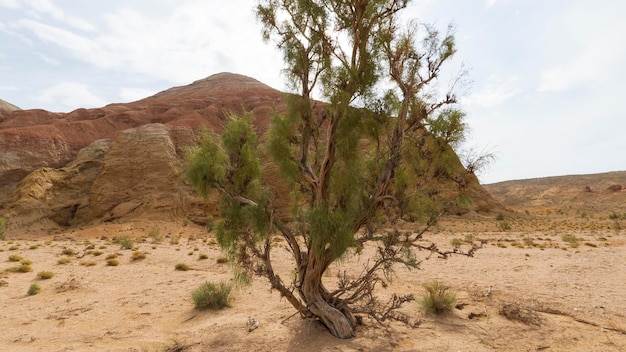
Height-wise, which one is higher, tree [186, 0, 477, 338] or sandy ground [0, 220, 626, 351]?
tree [186, 0, 477, 338]

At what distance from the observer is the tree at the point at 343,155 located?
7.29 m

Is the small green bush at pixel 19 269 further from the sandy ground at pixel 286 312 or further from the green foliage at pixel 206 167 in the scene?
the green foliage at pixel 206 167

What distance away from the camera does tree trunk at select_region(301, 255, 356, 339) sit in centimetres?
735

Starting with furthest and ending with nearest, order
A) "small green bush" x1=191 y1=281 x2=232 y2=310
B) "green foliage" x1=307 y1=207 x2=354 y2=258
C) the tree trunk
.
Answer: "small green bush" x1=191 y1=281 x2=232 y2=310 < the tree trunk < "green foliage" x1=307 y1=207 x2=354 y2=258

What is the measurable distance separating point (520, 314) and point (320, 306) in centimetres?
474

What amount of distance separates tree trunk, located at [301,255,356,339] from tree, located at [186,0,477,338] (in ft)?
0.07

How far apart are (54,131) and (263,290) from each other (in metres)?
46.6

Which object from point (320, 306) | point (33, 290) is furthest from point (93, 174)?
point (320, 306)

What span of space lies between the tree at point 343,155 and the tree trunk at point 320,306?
0.07 feet

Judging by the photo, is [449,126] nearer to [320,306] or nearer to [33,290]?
[320,306]

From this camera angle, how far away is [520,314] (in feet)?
27.6

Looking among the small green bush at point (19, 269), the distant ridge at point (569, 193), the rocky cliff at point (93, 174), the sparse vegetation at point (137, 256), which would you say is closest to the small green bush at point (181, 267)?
the sparse vegetation at point (137, 256)

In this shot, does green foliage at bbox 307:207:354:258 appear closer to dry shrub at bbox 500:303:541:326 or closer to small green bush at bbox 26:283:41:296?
dry shrub at bbox 500:303:541:326

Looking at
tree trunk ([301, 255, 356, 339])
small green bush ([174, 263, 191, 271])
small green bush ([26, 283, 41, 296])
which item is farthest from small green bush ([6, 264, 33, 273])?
tree trunk ([301, 255, 356, 339])
